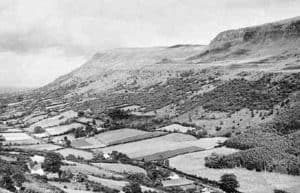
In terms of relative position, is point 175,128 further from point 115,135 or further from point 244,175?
point 244,175

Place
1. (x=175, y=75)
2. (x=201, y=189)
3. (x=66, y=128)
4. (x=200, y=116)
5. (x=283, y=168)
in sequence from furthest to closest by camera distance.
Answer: (x=175, y=75) < (x=66, y=128) < (x=200, y=116) < (x=283, y=168) < (x=201, y=189)

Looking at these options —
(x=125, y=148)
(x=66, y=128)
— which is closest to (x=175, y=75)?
(x=66, y=128)

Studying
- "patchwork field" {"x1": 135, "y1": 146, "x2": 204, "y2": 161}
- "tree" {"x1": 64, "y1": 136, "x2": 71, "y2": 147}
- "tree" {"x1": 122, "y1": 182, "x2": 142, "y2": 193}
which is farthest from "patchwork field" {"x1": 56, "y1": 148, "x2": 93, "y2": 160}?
"tree" {"x1": 122, "y1": 182, "x2": 142, "y2": 193}

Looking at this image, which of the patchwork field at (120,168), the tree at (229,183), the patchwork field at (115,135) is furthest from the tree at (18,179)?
the patchwork field at (115,135)

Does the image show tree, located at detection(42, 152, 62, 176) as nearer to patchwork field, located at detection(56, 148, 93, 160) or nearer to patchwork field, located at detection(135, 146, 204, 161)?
patchwork field, located at detection(56, 148, 93, 160)

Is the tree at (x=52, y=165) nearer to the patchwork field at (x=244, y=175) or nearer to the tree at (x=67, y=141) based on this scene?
the patchwork field at (x=244, y=175)

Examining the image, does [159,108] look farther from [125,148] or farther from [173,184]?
[173,184]
